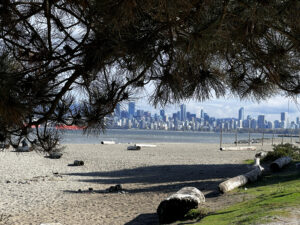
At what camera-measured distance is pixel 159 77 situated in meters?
5.53

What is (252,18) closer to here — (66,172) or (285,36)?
(285,36)

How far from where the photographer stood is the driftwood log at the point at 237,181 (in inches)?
382

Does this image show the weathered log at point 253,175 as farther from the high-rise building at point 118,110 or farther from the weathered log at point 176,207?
the high-rise building at point 118,110

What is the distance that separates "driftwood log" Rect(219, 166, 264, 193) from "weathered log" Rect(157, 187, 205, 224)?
2.17 meters

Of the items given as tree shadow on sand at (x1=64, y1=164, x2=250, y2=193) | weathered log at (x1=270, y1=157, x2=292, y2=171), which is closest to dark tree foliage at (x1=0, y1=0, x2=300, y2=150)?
tree shadow on sand at (x1=64, y1=164, x2=250, y2=193)

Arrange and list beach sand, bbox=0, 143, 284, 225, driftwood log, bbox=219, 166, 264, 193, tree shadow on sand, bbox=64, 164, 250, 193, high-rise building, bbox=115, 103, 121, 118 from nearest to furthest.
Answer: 1. high-rise building, bbox=115, 103, 121, 118
2. beach sand, bbox=0, 143, 284, 225
3. driftwood log, bbox=219, 166, 264, 193
4. tree shadow on sand, bbox=64, 164, 250, 193

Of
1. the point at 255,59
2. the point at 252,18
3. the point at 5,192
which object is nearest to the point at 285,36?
the point at 255,59

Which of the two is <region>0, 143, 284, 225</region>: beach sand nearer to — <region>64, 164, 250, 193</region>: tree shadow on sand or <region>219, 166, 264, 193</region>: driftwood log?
<region>64, 164, 250, 193</region>: tree shadow on sand

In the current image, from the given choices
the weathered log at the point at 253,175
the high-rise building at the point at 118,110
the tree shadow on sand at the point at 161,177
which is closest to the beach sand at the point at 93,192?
the tree shadow on sand at the point at 161,177

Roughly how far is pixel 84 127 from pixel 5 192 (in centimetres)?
800

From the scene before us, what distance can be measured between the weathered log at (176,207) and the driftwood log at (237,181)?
7.11ft

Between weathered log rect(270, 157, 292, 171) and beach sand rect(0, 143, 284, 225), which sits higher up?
weathered log rect(270, 157, 292, 171)

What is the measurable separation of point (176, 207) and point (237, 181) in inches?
131

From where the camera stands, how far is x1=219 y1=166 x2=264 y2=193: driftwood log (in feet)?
31.8
